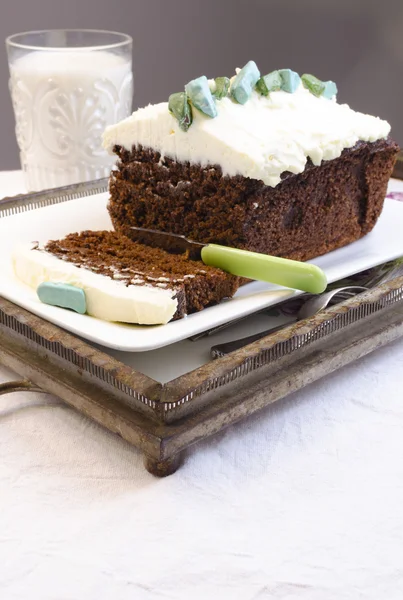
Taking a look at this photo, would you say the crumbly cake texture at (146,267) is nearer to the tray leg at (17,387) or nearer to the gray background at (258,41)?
the tray leg at (17,387)

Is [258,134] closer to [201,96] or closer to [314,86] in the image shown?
[201,96]

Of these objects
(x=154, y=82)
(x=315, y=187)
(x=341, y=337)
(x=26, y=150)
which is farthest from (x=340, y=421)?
(x=154, y=82)

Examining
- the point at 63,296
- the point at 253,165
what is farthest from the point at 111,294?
the point at 253,165

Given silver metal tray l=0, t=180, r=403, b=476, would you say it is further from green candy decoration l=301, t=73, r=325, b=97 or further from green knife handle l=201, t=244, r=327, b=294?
green candy decoration l=301, t=73, r=325, b=97

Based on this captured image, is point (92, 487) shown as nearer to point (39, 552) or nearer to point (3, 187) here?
point (39, 552)

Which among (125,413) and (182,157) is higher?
(182,157)

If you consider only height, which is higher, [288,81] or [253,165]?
[288,81]

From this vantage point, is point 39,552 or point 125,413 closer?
point 39,552

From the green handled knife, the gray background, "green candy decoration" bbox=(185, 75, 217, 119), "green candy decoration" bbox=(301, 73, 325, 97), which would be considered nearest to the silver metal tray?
the green handled knife
